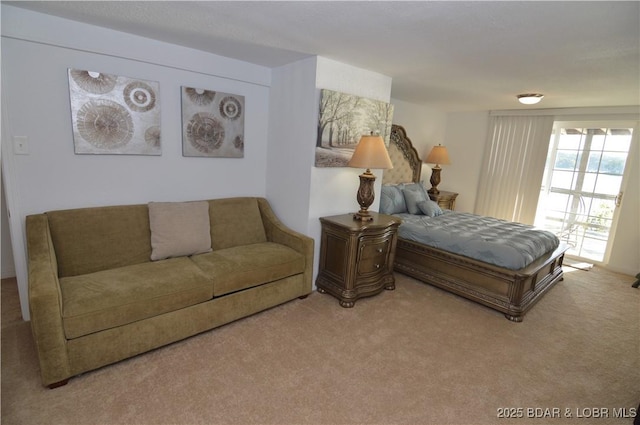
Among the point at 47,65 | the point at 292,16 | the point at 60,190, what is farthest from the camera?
the point at 60,190

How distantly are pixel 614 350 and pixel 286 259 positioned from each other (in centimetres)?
262

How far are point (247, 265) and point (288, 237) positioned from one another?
22.7 inches

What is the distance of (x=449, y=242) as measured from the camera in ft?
10.7

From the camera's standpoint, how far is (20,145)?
218 cm

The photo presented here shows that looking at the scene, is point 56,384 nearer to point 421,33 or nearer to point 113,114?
point 113,114

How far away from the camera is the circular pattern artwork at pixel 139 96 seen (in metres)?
2.52

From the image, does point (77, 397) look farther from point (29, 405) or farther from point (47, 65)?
point (47, 65)

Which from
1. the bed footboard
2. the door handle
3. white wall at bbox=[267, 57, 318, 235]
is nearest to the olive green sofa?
white wall at bbox=[267, 57, 318, 235]

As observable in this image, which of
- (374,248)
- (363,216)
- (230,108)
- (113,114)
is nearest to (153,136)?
(113,114)

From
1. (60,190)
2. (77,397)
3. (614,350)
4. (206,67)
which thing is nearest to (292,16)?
(206,67)

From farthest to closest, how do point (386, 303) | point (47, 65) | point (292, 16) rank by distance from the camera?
point (386, 303) < point (47, 65) < point (292, 16)

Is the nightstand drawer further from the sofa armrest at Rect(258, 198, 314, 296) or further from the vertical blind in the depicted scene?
the vertical blind

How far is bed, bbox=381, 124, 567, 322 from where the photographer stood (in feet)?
9.29

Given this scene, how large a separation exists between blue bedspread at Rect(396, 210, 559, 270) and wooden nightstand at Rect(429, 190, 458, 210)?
109cm
